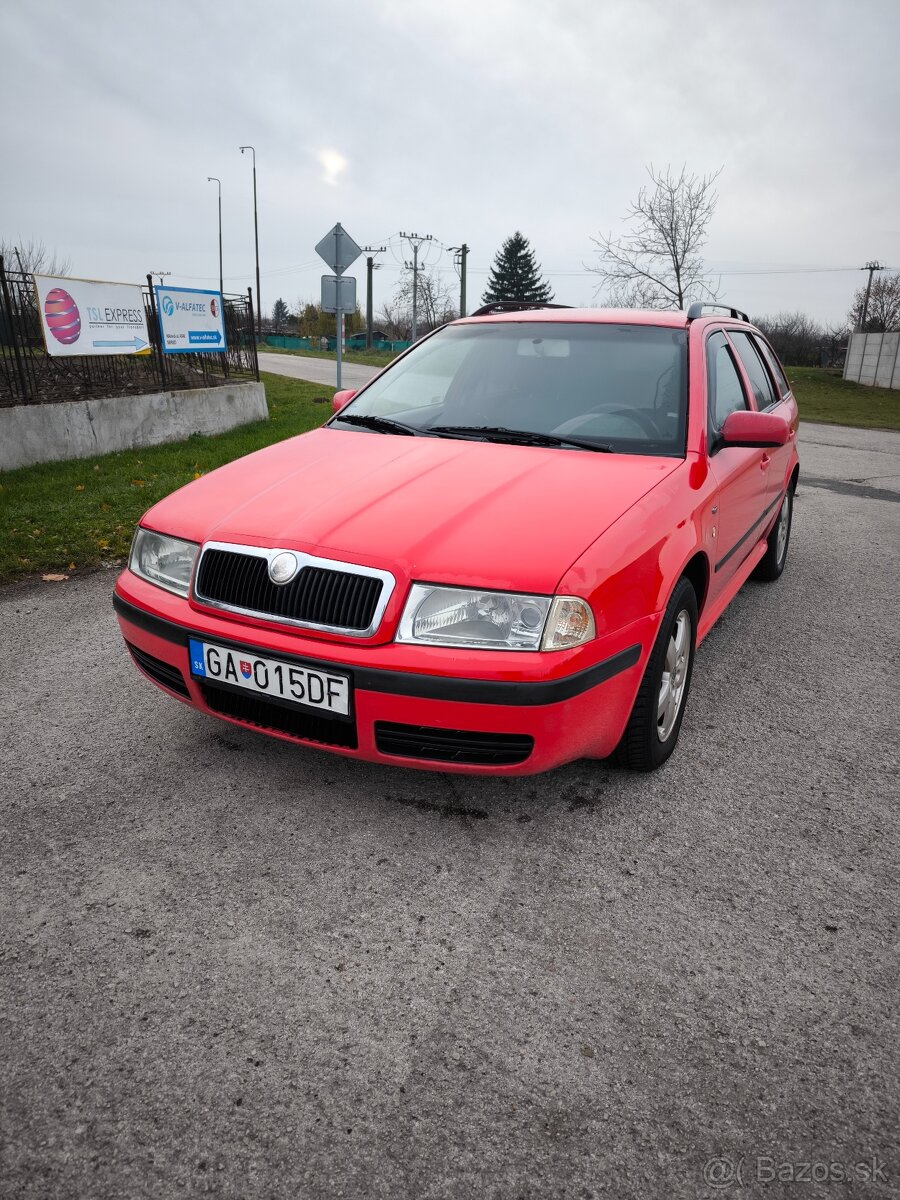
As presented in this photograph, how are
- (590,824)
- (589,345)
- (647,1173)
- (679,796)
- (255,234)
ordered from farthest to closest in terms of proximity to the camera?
(255,234)
(589,345)
(679,796)
(590,824)
(647,1173)

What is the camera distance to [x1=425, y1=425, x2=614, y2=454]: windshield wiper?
2996 millimetres

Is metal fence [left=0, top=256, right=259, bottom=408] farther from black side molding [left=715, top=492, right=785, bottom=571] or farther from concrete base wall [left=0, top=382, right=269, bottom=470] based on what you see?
black side molding [left=715, top=492, right=785, bottom=571]

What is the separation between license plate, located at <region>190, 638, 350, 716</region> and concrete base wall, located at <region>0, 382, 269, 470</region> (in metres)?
6.26

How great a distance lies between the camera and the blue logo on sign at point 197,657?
249 centimetres

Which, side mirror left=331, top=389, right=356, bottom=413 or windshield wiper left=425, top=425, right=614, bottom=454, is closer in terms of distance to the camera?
windshield wiper left=425, top=425, right=614, bottom=454

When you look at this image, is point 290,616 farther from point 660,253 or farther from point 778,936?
point 660,253

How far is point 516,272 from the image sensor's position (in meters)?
65.1

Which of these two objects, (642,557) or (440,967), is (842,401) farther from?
(440,967)

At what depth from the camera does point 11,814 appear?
2549 mm

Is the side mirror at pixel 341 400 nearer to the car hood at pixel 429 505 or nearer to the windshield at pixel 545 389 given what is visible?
the windshield at pixel 545 389

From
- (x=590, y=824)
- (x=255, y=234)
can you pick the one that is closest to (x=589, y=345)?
(x=590, y=824)

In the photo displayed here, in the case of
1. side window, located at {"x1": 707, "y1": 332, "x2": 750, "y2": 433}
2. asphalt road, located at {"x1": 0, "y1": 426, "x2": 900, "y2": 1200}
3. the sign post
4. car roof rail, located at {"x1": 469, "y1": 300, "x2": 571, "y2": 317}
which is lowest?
asphalt road, located at {"x1": 0, "y1": 426, "x2": 900, "y2": 1200}

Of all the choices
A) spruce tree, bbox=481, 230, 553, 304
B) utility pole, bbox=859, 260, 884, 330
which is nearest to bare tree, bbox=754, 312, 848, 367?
utility pole, bbox=859, 260, 884, 330

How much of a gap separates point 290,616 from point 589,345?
75.1 inches
